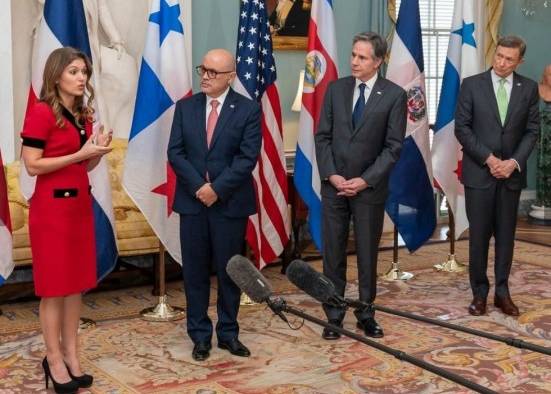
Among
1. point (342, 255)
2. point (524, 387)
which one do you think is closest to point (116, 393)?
point (342, 255)

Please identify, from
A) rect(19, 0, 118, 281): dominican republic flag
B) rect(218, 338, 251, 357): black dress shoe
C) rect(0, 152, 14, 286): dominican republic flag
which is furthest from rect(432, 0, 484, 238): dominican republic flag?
rect(0, 152, 14, 286): dominican republic flag

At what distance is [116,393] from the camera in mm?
4043

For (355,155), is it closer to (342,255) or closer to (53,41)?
(342,255)

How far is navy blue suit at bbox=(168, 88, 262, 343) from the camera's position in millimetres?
4488

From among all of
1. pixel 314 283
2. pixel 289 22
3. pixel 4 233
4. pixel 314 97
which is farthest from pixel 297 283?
pixel 289 22

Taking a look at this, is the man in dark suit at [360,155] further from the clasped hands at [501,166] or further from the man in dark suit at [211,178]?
the clasped hands at [501,166]

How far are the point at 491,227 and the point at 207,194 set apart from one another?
2.13m

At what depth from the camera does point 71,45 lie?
5008mm

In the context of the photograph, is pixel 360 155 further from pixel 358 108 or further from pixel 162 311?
pixel 162 311

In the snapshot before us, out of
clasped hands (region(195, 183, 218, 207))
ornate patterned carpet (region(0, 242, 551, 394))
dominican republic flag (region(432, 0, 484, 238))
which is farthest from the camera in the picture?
dominican republic flag (region(432, 0, 484, 238))

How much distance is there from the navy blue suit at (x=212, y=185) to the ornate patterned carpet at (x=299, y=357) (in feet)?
1.20

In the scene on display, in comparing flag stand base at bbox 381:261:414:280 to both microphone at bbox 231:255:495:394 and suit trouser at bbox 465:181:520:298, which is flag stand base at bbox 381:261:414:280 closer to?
suit trouser at bbox 465:181:520:298

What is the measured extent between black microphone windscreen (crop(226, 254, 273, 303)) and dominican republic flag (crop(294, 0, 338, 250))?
3.88 m

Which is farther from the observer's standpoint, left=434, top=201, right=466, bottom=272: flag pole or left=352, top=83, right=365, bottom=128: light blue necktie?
left=434, top=201, right=466, bottom=272: flag pole
